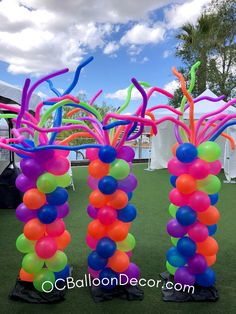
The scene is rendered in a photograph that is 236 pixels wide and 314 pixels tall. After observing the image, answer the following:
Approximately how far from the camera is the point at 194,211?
2.74 meters

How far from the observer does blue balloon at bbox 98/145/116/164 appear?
2545 mm

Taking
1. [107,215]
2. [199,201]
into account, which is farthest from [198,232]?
[107,215]

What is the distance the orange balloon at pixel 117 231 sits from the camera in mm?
2703

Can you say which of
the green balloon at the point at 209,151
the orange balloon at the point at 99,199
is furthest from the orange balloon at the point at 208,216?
the orange balloon at the point at 99,199

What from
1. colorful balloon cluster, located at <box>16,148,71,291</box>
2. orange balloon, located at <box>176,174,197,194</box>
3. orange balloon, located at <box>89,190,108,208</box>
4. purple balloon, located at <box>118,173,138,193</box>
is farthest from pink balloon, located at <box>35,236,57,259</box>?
orange balloon, located at <box>176,174,197,194</box>

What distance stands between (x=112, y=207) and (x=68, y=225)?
2.37 meters

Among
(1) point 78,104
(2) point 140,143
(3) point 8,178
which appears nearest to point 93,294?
(1) point 78,104

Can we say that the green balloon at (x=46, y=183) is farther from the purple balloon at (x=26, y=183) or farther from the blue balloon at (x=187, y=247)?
the blue balloon at (x=187, y=247)

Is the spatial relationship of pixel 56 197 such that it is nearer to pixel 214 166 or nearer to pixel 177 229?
pixel 177 229

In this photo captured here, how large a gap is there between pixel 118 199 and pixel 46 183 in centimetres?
58

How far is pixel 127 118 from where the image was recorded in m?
2.43

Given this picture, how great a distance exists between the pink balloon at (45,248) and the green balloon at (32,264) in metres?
0.07

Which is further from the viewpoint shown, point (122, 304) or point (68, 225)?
point (68, 225)

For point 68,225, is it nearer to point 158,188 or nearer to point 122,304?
point 122,304
